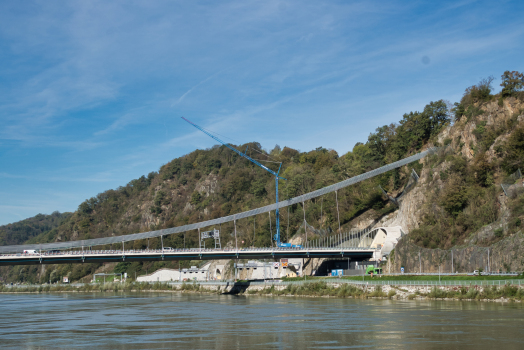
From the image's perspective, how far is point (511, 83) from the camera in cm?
8188

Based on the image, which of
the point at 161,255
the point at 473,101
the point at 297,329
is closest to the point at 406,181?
the point at 473,101

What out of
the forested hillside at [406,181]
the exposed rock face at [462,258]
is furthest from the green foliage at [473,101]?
the exposed rock face at [462,258]

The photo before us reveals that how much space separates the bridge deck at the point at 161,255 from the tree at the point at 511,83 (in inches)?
1365

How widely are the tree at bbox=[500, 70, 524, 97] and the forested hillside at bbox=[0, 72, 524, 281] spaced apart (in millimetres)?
166

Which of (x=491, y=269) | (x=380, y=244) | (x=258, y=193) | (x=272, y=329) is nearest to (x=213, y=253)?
(x=380, y=244)

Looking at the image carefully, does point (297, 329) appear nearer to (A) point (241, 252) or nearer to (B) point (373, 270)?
(B) point (373, 270)

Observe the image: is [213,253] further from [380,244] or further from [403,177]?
[403,177]

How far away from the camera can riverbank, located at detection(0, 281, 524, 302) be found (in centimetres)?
4654

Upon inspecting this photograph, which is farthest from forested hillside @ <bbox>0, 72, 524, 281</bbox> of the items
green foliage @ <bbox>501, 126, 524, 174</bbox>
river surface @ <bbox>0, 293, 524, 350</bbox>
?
river surface @ <bbox>0, 293, 524, 350</bbox>

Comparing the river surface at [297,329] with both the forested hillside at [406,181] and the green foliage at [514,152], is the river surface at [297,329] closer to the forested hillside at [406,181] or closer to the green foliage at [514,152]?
the forested hillside at [406,181]

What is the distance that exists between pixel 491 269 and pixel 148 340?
135 ft

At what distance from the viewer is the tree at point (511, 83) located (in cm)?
8181

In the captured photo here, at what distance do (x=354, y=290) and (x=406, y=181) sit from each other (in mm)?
49121

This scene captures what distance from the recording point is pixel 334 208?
114m
